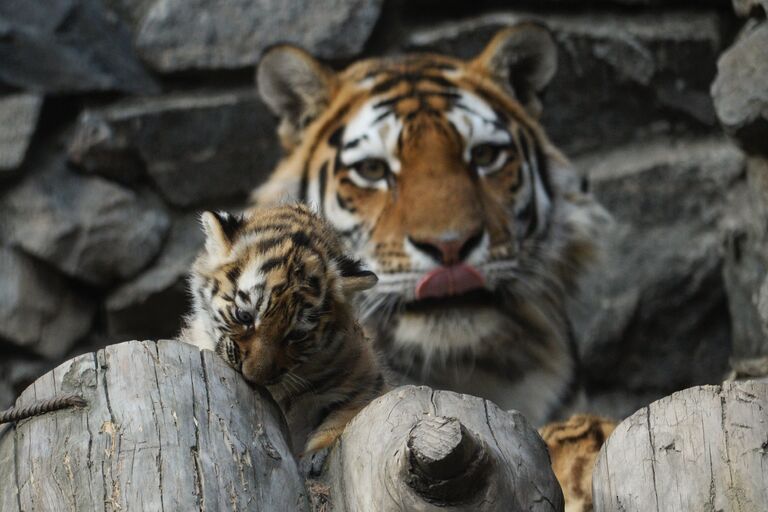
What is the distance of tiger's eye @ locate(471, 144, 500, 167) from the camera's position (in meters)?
3.67

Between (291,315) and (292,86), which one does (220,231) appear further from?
(292,86)

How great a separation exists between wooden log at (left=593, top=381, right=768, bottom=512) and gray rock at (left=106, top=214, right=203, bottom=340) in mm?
2518

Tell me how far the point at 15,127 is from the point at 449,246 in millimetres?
1679

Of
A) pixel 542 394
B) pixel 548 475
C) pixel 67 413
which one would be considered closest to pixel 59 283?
pixel 542 394

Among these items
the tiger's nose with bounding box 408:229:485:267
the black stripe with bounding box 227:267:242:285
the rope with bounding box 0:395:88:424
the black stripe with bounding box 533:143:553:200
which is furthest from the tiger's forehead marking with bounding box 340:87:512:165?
the rope with bounding box 0:395:88:424

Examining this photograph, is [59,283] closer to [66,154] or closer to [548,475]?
[66,154]

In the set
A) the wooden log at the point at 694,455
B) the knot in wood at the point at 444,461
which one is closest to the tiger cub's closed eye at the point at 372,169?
the wooden log at the point at 694,455

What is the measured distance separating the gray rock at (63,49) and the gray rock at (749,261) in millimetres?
2108

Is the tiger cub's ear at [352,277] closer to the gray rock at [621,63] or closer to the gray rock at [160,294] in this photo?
the gray rock at [160,294]

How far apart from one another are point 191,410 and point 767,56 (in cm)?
182

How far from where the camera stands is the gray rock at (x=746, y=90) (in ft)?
9.97

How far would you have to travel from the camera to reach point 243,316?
2223 mm

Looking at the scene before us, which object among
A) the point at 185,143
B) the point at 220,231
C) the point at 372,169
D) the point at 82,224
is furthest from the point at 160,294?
the point at 220,231

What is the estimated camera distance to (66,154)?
14.0ft
